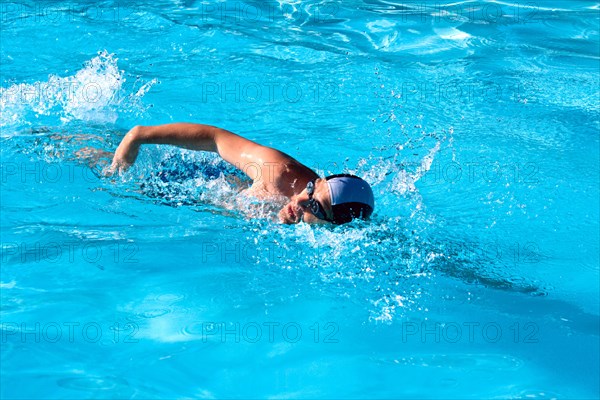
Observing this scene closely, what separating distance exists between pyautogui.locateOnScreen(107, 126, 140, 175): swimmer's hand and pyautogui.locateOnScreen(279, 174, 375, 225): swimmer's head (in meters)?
1.15

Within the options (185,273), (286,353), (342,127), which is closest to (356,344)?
(286,353)

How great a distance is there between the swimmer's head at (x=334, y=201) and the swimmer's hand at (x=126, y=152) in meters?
1.15

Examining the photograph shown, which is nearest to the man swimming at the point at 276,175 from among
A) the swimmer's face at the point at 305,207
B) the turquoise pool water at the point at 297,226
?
the swimmer's face at the point at 305,207

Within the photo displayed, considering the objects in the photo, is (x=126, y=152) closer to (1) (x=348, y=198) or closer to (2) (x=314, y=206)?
(2) (x=314, y=206)

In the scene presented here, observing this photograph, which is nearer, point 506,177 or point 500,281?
point 500,281

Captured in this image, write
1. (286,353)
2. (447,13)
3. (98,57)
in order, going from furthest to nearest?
(447,13), (98,57), (286,353)

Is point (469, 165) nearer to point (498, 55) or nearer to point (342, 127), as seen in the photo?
point (342, 127)

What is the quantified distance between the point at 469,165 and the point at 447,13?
4.16 m

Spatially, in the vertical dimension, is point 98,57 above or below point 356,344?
above

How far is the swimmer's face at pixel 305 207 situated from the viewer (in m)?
4.48

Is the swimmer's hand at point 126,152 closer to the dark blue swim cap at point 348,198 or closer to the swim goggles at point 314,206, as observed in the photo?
the swim goggles at point 314,206

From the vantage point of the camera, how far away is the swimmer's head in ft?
14.6

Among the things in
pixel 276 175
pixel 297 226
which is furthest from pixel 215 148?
pixel 297 226

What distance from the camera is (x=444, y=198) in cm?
561
